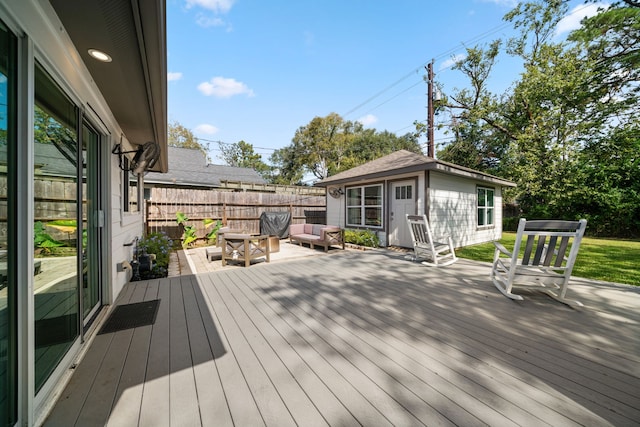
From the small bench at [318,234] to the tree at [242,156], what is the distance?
25914 mm

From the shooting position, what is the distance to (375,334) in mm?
2377

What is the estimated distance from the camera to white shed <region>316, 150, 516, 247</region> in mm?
7176


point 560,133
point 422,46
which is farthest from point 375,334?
point 560,133

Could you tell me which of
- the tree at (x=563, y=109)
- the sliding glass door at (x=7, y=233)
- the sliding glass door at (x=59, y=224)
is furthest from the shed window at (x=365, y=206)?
the tree at (x=563, y=109)

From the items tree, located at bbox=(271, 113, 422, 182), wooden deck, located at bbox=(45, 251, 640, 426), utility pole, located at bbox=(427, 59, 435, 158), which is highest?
tree, located at bbox=(271, 113, 422, 182)

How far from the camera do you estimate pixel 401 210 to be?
25.4 feet

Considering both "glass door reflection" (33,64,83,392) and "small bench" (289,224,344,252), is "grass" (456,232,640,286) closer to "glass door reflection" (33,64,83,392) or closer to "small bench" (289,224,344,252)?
"small bench" (289,224,344,252)

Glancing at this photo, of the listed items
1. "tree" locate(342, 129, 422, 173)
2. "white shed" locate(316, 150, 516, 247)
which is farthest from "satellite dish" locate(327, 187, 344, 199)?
"tree" locate(342, 129, 422, 173)

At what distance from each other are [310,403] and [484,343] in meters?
1.63

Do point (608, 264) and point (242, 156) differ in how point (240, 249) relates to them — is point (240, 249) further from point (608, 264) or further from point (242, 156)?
point (242, 156)

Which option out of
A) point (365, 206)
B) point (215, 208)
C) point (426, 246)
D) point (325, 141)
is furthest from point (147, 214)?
point (325, 141)

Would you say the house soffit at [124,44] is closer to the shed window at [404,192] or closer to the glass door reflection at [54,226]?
the glass door reflection at [54,226]

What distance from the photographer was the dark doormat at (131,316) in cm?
258

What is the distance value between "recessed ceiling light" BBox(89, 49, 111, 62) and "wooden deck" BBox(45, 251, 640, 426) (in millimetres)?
2435
